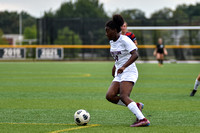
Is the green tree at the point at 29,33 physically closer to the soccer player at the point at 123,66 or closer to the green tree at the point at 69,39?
the green tree at the point at 69,39

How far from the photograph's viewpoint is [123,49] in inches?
283

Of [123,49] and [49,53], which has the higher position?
[123,49]

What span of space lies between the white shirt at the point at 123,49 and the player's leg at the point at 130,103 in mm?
298

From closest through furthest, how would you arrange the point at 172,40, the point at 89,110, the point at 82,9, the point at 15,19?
the point at 89,110 → the point at 172,40 → the point at 82,9 → the point at 15,19

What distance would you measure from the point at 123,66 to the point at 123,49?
13.8 inches

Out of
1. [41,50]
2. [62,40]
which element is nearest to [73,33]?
[62,40]

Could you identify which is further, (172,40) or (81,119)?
(172,40)

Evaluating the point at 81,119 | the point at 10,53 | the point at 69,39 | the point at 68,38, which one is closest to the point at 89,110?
the point at 81,119

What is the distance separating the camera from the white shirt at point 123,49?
710 cm

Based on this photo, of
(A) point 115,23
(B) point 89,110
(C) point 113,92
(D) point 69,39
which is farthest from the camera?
(D) point 69,39

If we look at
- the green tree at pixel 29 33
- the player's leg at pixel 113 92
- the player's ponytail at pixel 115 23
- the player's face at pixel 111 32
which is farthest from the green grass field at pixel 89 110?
the green tree at pixel 29 33

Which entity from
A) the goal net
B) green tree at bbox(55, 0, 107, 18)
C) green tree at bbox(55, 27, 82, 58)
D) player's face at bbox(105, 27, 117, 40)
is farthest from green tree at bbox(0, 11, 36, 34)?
player's face at bbox(105, 27, 117, 40)

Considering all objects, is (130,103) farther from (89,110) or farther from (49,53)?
(49,53)

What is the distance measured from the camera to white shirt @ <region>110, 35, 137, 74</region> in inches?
280
